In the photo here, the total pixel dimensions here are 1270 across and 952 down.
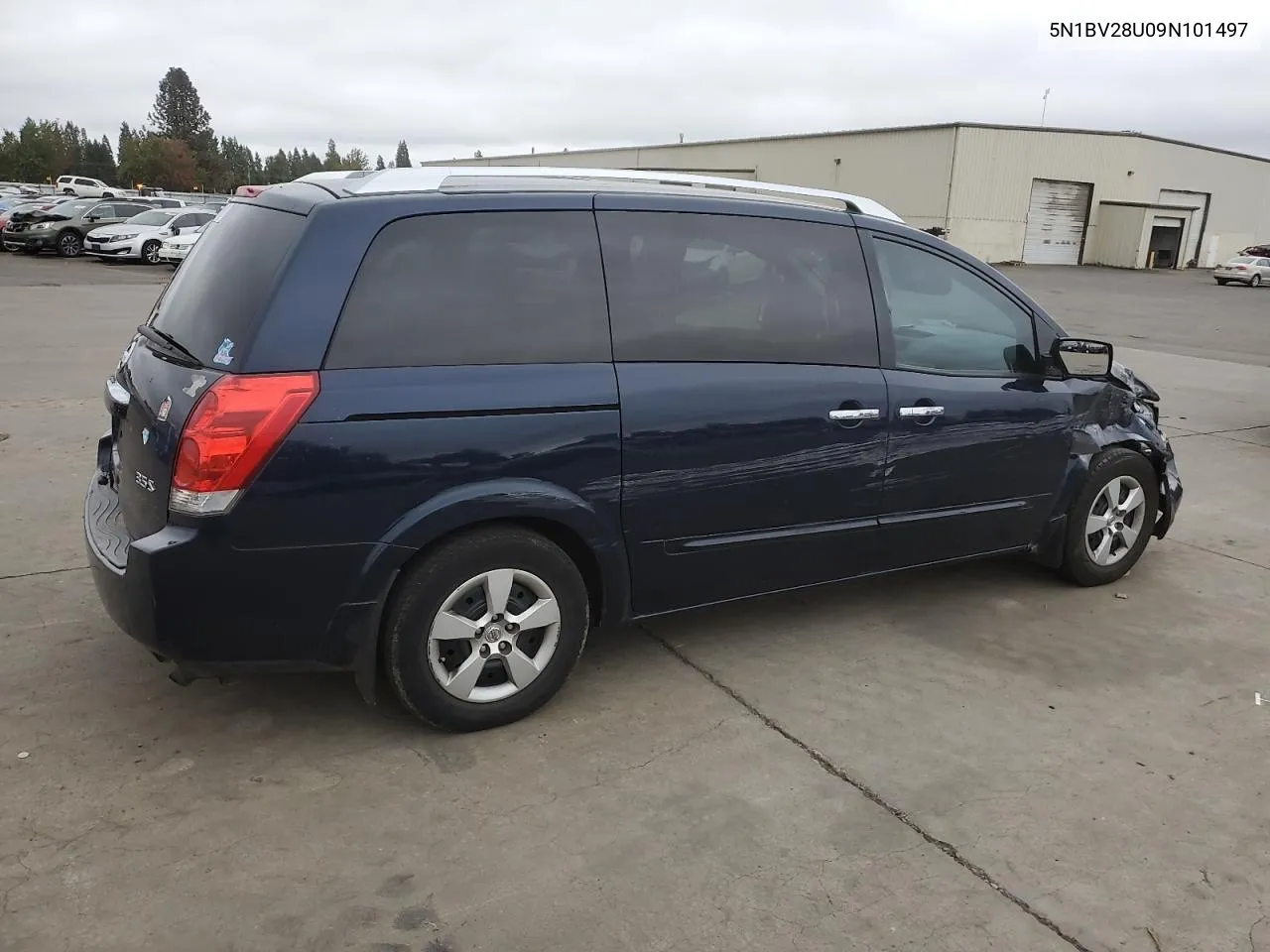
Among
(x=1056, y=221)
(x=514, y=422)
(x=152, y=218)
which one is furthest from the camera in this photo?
(x=1056, y=221)

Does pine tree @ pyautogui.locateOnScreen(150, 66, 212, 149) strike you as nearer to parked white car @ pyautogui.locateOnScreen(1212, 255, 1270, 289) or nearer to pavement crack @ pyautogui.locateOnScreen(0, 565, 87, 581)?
parked white car @ pyautogui.locateOnScreen(1212, 255, 1270, 289)

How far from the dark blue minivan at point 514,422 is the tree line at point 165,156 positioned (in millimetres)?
60434

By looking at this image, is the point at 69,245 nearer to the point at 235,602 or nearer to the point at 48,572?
the point at 48,572

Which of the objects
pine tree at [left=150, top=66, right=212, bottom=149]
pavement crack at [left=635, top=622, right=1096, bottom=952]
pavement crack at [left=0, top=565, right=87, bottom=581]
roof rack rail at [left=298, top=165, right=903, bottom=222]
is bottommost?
pavement crack at [left=0, top=565, right=87, bottom=581]

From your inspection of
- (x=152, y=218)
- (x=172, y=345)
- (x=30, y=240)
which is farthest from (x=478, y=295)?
(x=30, y=240)

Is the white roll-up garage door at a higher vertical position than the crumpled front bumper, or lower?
higher

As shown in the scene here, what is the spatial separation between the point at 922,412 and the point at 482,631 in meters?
2.02

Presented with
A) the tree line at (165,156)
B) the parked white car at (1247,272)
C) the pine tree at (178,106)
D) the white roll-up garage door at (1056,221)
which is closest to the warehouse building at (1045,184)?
the white roll-up garage door at (1056,221)

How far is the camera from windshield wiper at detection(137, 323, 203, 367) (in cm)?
315

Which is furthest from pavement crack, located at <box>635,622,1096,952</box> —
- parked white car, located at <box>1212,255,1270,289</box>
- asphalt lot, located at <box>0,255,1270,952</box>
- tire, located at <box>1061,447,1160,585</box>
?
parked white car, located at <box>1212,255,1270,289</box>

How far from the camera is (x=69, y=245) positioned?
90.9 ft

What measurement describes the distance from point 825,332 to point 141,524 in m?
2.54

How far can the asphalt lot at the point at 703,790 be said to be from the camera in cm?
256

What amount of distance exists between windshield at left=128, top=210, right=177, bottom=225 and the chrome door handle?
28.0m
